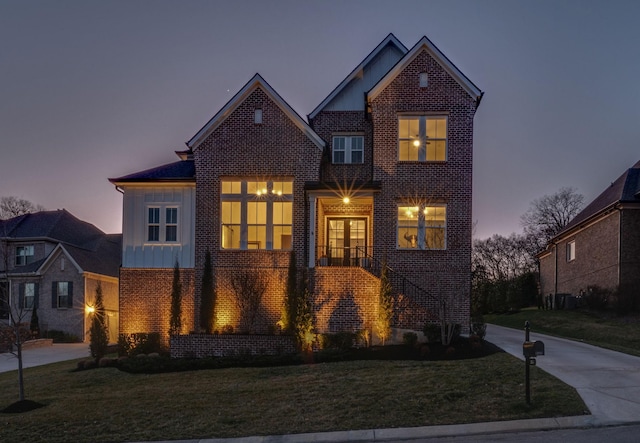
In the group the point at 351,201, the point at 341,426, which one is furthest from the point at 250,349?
the point at 341,426

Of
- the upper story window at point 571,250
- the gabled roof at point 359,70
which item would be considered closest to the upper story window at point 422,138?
the gabled roof at point 359,70

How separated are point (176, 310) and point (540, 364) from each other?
473 inches

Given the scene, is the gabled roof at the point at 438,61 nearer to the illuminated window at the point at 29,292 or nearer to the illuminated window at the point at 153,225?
the illuminated window at the point at 153,225

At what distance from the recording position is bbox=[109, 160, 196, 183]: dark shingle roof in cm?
2164

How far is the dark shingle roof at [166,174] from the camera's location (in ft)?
71.0

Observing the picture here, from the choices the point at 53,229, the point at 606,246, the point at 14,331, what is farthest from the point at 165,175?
the point at 53,229

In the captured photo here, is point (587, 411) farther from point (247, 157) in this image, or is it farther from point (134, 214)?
point (134, 214)

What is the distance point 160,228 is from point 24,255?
22849 millimetres

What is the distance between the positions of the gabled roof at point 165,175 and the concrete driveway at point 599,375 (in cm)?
1223

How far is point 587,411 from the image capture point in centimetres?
1045

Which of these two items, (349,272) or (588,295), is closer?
(349,272)

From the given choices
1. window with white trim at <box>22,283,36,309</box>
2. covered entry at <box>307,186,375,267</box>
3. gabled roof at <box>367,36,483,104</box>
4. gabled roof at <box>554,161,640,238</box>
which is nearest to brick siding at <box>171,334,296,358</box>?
covered entry at <box>307,186,375,267</box>

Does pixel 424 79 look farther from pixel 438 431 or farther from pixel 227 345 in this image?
pixel 438 431

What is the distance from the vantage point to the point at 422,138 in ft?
69.4
